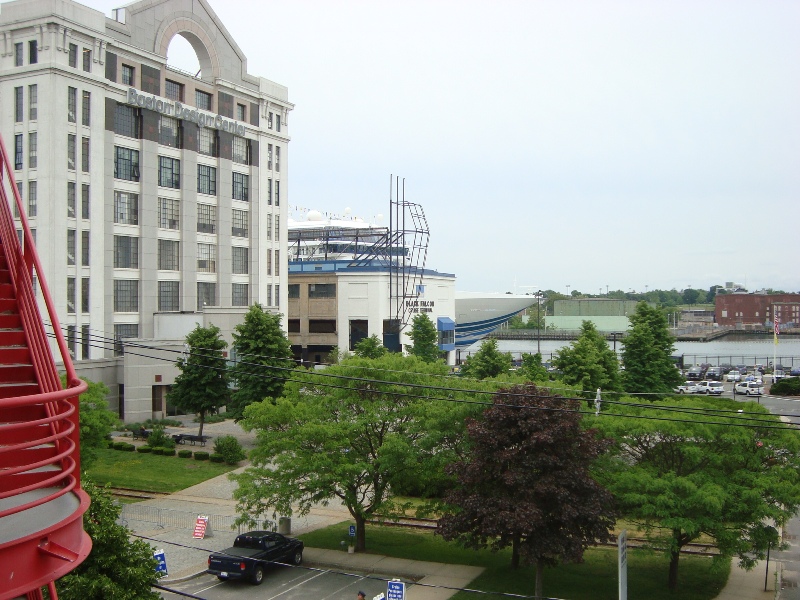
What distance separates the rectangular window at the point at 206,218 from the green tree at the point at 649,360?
32.2m

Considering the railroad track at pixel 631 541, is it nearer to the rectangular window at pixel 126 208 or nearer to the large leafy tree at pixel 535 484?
the large leafy tree at pixel 535 484

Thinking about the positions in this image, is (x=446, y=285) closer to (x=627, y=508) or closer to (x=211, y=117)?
(x=211, y=117)

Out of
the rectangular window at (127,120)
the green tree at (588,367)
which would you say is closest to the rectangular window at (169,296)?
the rectangular window at (127,120)

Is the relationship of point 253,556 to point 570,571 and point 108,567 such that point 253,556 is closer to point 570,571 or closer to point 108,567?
point 570,571

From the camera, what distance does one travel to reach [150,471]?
42.2m

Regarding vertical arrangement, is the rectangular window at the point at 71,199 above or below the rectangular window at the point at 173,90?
below

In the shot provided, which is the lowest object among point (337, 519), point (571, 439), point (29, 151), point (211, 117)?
point (337, 519)

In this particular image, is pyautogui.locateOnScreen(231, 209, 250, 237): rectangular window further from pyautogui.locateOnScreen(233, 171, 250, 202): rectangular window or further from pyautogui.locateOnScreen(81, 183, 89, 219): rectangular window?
pyautogui.locateOnScreen(81, 183, 89, 219): rectangular window

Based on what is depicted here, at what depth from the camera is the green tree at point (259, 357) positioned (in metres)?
48.4

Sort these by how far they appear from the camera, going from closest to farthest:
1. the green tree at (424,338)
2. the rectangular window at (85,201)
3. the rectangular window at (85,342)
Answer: the rectangular window at (85,201) → the rectangular window at (85,342) → the green tree at (424,338)

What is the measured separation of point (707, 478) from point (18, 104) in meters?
45.0

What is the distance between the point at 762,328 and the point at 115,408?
17504cm

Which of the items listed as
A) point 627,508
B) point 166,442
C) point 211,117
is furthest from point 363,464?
point 211,117

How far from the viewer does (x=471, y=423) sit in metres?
24.8
